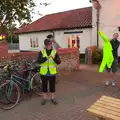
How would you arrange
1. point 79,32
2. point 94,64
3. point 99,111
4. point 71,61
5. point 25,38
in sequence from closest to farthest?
point 99,111
point 71,61
point 94,64
point 79,32
point 25,38

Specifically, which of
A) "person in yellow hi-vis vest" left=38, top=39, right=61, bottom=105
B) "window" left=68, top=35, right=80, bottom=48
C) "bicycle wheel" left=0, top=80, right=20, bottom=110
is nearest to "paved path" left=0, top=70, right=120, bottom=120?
"bicycle wheel" left=0, top=80, right=20, bottom=110

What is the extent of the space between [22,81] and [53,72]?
97 centimetres

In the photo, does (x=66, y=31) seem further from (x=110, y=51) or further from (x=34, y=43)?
(x=110, y=51)

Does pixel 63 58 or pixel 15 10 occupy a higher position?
pixel 15 10

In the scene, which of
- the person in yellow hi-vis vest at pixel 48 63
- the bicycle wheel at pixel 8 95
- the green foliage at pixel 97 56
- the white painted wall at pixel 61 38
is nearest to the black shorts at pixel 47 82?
the person in yellow hi-vis vest at pixel 48 63

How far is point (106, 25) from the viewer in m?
12.6

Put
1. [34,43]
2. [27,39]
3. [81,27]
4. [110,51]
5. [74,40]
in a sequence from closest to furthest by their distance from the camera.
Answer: [110,51] < [81,27] < [74,40] < [34,43] < [27,39]

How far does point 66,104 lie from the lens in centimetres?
468

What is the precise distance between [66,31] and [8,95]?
485 inches

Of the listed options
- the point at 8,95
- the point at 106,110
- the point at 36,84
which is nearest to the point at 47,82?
the point at 36,84

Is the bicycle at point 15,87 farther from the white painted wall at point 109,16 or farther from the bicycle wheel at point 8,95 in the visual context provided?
the white painted wall at point 109,16

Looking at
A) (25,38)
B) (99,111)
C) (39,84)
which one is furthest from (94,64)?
(25,38)

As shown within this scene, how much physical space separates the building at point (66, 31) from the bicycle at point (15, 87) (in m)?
10.1

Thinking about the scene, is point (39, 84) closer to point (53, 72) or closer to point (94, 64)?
point (53, 72)
